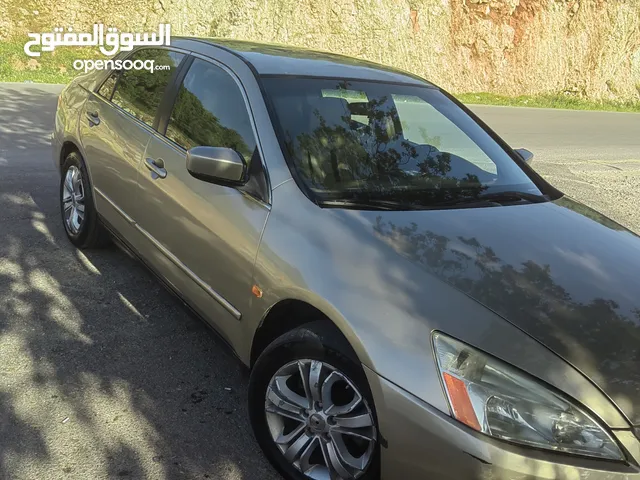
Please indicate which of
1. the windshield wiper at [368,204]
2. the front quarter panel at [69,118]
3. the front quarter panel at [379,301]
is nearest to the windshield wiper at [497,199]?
the windshield wiper at [368,204]

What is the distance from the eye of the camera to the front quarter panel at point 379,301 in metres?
2.07

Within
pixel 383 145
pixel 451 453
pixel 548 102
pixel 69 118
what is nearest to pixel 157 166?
pixel 383 145

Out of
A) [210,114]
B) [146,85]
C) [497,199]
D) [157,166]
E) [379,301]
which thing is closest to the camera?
[379,301]

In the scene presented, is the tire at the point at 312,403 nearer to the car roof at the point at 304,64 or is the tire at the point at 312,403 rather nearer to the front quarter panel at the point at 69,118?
the car roof at the point at 304,64

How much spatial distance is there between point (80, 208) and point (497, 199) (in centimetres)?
306

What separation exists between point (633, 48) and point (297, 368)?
114 feet

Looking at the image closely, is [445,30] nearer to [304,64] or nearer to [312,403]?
[304,64]

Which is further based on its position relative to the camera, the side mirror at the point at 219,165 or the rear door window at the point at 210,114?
the rear door window at the point at 210,114

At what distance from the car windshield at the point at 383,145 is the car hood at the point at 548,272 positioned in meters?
0.26

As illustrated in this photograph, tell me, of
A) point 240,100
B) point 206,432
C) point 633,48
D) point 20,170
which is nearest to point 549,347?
point 206,432

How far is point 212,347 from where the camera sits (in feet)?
12.1

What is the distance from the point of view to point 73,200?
15.8ft

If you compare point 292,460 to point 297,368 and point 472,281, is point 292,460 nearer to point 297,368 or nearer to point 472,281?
point 297,368

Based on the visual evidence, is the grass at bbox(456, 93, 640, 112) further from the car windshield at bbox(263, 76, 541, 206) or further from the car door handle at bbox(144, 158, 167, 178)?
the car door handle at bbox(144, 158, 167, 178)
